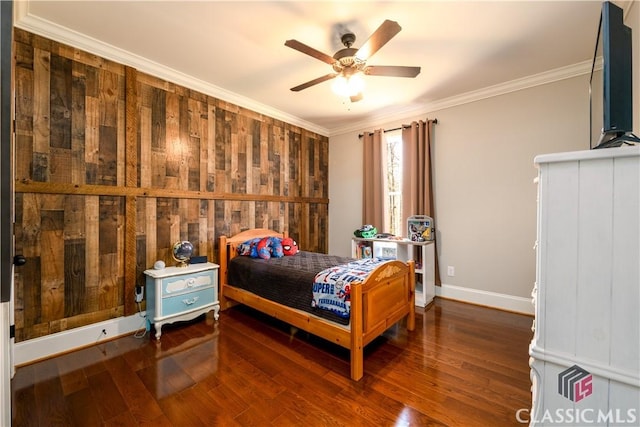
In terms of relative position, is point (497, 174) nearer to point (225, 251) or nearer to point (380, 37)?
point (380, 37)

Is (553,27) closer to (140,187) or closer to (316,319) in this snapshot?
(316,319)

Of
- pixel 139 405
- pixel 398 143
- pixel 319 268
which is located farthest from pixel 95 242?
pixel 398 143

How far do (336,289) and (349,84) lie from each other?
176cm

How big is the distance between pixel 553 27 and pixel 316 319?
3158 mm

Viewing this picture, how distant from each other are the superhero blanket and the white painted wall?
1.95 meters

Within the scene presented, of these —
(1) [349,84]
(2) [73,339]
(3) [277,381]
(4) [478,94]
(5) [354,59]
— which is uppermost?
(4) [478,94]

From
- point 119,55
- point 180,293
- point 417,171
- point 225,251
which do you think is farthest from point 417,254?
point 119,55

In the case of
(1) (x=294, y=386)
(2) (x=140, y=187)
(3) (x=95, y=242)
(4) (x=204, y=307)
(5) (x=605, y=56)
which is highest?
(5) (x=605, y=56)

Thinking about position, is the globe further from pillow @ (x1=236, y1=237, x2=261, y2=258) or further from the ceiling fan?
the ceiling fan

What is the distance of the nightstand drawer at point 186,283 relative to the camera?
101 inches

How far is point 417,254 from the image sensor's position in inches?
142

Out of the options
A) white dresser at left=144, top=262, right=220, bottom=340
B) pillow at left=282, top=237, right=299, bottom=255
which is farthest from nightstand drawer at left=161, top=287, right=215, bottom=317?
pillow at left=282, top=237, right=299, bottom=255

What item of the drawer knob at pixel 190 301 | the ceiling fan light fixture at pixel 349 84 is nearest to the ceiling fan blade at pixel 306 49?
the ceiling fan light fixture at pixel 349 84

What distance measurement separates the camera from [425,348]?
2.34 metres
